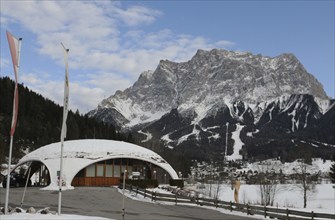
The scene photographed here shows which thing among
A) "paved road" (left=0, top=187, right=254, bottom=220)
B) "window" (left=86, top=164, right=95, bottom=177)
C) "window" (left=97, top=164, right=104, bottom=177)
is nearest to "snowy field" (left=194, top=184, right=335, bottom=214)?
"window" (left=97, top=164, right=104, bottom=177)

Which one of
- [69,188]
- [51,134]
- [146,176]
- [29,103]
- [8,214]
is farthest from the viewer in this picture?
[29,103]

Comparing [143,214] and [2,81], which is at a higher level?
[2,81]

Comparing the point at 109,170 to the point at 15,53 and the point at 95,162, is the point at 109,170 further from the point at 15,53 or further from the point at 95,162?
the point at 15,53

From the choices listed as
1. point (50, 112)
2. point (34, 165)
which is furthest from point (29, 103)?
point (34, 165)

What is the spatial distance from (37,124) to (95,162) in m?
73.7

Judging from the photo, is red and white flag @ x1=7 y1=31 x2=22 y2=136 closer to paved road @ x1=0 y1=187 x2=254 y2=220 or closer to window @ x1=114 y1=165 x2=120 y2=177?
paved road @ x1=0 y1=187 x2=254 y2=220

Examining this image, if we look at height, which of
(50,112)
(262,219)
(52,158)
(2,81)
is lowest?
(262,219)

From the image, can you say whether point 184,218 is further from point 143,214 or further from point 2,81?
point 2,81

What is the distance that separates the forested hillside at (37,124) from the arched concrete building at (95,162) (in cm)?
5309

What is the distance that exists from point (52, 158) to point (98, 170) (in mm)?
5130

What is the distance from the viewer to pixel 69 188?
145 ft

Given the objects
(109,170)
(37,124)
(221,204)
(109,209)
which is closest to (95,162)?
(109,170)

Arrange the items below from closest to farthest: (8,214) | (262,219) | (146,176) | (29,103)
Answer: (8,214)
(262,219)
(146,176)
(29,103)

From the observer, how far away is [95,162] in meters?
50.0
